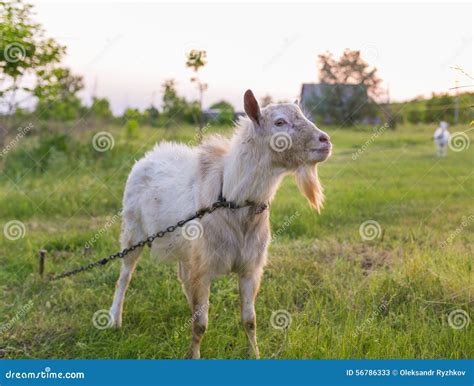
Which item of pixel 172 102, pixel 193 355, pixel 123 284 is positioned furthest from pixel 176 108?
pixel 193 355

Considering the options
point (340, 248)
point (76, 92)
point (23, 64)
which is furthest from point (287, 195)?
point (76, 92)

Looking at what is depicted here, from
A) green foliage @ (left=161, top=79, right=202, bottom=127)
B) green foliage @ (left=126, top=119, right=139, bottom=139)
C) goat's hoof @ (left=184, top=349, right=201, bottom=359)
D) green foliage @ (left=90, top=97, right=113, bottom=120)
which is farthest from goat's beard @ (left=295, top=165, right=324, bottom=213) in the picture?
green foliage @ (left=90, top=97, right=113, bottom=120)

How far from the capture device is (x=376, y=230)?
24.6 feet

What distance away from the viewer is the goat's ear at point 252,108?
13.0ft

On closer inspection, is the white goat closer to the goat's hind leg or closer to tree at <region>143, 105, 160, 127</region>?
the goat's hind leg

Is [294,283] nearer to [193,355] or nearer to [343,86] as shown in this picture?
[193,355]

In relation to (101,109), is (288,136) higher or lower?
lower

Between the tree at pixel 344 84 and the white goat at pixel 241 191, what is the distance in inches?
148

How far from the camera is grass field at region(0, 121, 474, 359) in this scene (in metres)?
4.50

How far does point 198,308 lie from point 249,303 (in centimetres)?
44

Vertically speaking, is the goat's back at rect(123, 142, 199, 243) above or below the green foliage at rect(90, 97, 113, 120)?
below

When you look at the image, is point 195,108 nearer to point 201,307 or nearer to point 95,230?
point 95,230

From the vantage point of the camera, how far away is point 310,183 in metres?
4.30

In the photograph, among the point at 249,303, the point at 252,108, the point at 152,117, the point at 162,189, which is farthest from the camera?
the point at 152,117
